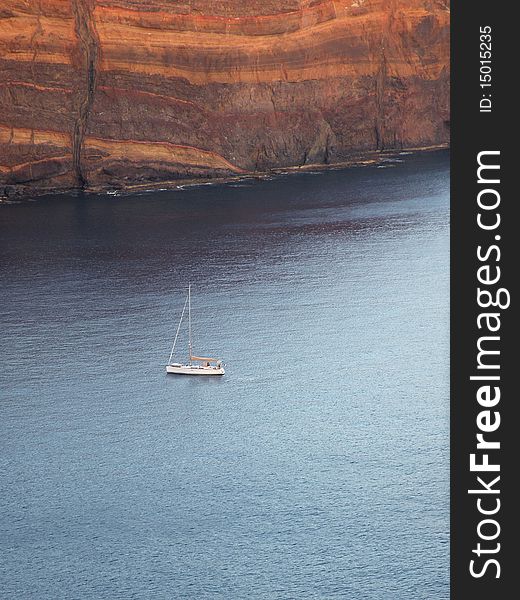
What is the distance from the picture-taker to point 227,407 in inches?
1928

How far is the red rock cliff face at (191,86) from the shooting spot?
90938 millimetres

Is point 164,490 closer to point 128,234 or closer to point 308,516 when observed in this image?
point 308,516

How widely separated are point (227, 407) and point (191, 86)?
51.0 m

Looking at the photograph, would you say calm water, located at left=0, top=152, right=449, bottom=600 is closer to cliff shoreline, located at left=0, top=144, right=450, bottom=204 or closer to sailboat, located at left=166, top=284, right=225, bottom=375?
sailboat, located at left=166, top=284, right=225, bottom=375

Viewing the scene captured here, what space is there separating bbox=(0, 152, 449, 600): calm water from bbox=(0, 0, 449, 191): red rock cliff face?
766cm

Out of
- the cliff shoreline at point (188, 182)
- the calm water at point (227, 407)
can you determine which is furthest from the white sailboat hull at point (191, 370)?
the cliff shoreline at point (188, 182)

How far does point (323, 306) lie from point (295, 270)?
7907mm

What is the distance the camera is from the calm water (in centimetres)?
3506

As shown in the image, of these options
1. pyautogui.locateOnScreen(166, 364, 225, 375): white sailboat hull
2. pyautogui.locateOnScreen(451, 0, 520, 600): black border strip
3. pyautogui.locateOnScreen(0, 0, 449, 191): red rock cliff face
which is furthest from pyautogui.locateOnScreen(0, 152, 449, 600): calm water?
pyautogui.locateOnScreen(451, 0, 520, 600): black border strip

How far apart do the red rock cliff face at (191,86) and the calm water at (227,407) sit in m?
7.66

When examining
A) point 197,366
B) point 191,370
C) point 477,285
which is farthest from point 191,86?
point 477,285

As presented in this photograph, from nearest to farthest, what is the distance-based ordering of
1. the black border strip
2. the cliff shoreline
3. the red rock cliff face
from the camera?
the black border strip → the red rock cliff face → the cliff shoreline

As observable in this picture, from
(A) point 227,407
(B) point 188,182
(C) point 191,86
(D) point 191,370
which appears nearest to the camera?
(A) point 227,407

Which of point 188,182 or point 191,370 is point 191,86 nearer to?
point 188,182
